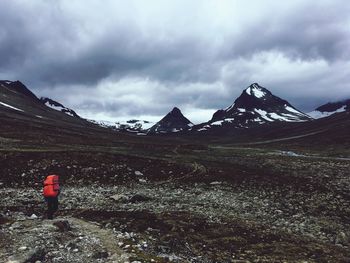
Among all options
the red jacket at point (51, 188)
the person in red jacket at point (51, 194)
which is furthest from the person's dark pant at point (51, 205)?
the red jacket at point (51, 188)

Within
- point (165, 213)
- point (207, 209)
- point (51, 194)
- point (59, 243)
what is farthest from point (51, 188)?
point (207, 209)

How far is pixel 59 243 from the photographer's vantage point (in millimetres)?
19859

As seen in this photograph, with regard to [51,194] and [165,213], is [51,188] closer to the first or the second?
[51,194]

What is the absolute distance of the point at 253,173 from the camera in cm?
5009

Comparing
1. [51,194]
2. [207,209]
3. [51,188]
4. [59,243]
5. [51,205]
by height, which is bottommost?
[207,209]

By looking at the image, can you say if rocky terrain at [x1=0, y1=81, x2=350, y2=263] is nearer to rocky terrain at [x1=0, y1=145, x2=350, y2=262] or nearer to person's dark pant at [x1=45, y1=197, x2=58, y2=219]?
rocky terrain at [x1=0, y1=145, x2=350, y2=262]

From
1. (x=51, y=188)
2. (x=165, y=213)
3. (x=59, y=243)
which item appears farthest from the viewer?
(x=165, y=213)

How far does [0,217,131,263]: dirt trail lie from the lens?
59.1 ft

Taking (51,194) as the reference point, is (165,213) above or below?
below

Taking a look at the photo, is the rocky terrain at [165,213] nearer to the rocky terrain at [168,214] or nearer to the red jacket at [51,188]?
the rocky terrain at [168,214]

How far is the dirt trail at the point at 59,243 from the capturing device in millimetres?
18016

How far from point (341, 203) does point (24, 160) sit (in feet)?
110

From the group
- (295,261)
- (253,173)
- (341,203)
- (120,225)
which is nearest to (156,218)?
(120,225)

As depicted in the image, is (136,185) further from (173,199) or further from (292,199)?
(292,199)
